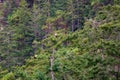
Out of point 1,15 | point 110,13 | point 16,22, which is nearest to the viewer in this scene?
point 110,13

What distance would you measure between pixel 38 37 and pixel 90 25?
13593 millimetres

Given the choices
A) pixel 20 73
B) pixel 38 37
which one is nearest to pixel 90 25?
pixel 20 73

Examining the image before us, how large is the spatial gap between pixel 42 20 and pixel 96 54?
57.2 feet

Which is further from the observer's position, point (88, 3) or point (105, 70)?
point (88, 3)

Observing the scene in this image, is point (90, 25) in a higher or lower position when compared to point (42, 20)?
higher

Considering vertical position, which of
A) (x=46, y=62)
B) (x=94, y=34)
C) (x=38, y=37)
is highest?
(x=94, y=34)

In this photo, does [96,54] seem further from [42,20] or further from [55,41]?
[42,20]

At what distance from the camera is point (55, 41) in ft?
46.0

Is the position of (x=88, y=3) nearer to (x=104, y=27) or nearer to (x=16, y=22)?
(x=16, y=22)

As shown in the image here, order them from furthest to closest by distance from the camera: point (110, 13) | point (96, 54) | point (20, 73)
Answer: point (110, 13)
point (96, 54)
point (20, 73)

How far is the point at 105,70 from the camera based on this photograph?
10273 millimetres

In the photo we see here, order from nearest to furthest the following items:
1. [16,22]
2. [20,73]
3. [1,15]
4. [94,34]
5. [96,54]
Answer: [20,73] < [96,54] < [94,34] < [16,22] < [1,15]

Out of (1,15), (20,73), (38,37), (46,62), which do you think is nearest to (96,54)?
(46,62)

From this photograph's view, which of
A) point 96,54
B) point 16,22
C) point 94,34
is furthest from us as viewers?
point 16,22
